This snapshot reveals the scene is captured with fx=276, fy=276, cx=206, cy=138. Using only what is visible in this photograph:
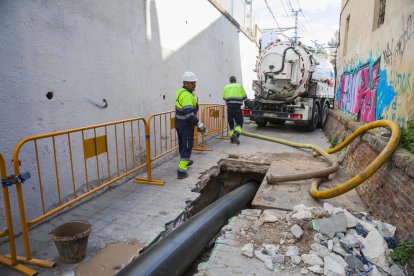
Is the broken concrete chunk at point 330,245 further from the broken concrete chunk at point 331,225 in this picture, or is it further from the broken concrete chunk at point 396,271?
the broken concrete chunk at point 396,271

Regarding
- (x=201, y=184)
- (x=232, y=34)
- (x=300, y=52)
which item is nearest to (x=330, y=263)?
(x=201, y=184)

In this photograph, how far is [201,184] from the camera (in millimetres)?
5047

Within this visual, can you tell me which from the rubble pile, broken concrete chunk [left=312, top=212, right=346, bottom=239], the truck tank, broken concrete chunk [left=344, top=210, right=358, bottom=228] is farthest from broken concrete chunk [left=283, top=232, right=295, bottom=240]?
the truck tank

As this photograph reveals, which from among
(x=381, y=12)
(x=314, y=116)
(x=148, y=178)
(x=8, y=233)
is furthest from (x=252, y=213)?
(x=314, y=116)

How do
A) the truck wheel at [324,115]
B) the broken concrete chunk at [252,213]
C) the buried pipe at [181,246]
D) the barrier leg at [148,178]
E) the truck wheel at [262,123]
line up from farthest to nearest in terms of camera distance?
the truck wheel at [324,115]
the truck wheel at [262,123]
the barrier leg at [148,178]
the broken concrete chunk at [252,213]
the buried pipe at [181,246]

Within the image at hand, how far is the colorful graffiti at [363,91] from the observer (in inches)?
208

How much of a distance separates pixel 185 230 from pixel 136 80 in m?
3.34

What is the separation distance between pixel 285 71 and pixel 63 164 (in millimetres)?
7603

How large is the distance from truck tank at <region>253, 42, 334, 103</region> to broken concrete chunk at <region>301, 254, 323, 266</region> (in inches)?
293

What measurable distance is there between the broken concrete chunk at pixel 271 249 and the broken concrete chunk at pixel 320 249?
1.25 ft

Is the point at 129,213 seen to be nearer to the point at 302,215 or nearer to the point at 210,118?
the point at 302,215

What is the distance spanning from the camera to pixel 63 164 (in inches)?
151

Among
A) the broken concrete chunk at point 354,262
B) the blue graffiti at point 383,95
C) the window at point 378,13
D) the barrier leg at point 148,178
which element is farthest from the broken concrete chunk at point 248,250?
the window at point 378,13

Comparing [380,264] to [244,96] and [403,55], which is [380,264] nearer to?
[403,55]
